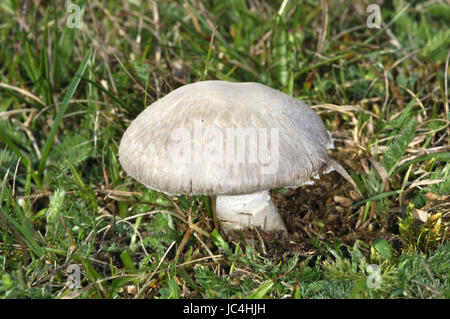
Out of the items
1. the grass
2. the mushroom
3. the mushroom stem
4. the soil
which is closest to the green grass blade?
the grass

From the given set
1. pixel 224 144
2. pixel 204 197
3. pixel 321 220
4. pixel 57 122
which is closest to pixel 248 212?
pixel 204 197

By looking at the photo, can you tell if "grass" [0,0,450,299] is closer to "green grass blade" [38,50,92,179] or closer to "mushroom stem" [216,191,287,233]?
"green grass blade" [38,50,92,179]
